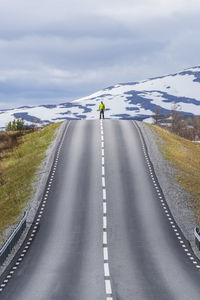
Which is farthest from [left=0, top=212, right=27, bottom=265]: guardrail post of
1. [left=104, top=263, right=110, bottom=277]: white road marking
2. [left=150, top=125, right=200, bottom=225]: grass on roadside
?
[left=150, top=125, right=200, bottom=225]: grass on roadside

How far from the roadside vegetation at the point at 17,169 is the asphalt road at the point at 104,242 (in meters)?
2.07

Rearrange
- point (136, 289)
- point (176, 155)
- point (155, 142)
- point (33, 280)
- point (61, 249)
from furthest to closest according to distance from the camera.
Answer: point (155, 142)
point (176, 155)
point (61, 249)
point (33, 280)
point (136, 289)

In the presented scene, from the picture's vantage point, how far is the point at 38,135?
5953 cm

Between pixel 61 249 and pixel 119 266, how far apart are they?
4.13 meters

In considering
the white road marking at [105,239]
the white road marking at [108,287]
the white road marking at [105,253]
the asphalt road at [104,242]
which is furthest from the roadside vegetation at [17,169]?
the white road marking at [108,287]

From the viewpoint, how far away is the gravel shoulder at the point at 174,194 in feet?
87.0

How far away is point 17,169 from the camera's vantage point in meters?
41.8

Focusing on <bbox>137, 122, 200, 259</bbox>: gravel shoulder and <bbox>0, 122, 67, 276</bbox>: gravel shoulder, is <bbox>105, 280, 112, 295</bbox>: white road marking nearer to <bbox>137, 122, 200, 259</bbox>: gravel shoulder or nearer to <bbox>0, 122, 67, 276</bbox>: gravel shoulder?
<bbox>0, 122, 67, 276</bbox>: gravel shoulder

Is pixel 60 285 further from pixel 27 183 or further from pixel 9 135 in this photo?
pixel 9 135

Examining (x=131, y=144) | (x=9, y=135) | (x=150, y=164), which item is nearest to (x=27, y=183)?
(x=150, y=164)

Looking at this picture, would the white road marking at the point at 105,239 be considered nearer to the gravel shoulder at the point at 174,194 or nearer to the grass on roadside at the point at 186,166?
the gravel shoulder at the point at 174,194

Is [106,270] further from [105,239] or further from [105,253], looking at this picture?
[105,239]

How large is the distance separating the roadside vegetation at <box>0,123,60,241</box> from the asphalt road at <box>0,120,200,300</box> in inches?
81.5

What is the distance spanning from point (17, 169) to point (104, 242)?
20.4 meters
